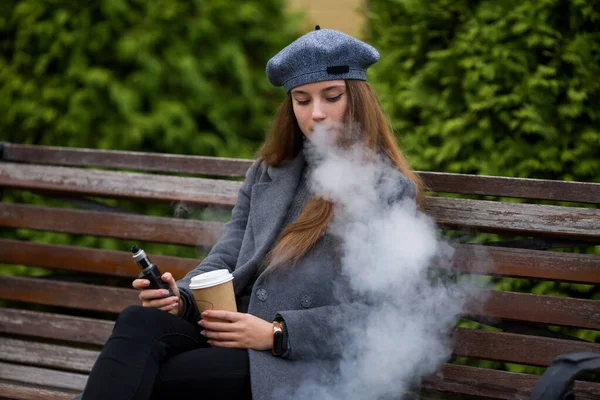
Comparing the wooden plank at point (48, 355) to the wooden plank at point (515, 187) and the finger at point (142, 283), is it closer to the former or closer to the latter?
the finger at point (142, 283)

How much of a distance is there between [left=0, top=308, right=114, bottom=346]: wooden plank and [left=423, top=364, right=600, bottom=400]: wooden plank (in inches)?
59.6

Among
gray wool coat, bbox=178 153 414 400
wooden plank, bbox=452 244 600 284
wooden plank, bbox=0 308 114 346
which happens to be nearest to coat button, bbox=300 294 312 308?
gray wool coat, bbox=178 153 414 400

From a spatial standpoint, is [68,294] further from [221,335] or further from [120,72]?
[120,72]

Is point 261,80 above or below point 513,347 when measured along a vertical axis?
above

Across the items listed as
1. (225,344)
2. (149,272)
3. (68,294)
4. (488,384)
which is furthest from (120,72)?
(488,384)

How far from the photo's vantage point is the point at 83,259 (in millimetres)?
3754

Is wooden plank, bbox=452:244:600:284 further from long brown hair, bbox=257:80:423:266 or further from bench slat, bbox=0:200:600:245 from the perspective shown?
long brown hair, bbox=257:80:423:266

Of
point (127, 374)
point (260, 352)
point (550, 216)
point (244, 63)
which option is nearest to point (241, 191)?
point (260, 352)

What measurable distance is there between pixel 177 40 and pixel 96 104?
0.63 meters

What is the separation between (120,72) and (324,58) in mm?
2211

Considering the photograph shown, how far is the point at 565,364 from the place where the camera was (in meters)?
2.26

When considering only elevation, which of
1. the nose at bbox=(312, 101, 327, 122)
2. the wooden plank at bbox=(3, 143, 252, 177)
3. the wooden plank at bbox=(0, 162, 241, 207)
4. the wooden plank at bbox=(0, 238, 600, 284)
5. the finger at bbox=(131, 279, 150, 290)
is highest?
the nose at bbox=(312, 101, 327, 122)

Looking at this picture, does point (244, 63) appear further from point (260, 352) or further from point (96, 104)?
point (260, 352)

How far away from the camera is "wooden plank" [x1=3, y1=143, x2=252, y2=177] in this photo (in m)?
3.65
